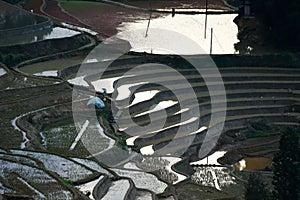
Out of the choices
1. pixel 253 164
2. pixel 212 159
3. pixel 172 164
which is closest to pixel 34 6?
pixel 212 159

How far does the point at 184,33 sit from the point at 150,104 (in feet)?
26.9

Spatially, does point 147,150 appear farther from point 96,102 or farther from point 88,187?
point 88,187

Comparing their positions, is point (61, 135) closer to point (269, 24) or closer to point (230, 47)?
point (230, 47)

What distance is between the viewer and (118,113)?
15.5m

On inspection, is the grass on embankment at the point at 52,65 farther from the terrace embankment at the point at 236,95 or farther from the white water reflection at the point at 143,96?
the white water reflection at the point at 143,96

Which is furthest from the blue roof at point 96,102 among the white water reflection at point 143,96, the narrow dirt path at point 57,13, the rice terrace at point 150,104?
the narrow dirt path at point 57,13

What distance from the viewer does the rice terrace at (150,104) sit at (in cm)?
1097

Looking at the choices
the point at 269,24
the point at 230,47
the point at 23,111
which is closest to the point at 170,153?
the point at 23,111

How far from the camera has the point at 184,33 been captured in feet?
80.4

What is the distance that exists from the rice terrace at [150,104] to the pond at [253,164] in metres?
0.03

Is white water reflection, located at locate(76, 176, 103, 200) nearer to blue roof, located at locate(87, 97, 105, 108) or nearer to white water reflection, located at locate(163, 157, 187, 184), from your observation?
white water reflection, located at locate(163, 157, 187, 184)

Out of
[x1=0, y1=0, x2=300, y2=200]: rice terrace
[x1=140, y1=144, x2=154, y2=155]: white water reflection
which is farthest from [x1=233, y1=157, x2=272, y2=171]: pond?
[x1=140, y1=144, x2=154, y2=155]: white water reflection

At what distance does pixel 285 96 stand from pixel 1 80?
6.99m

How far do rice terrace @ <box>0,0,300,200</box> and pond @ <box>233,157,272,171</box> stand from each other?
0.03 metres
